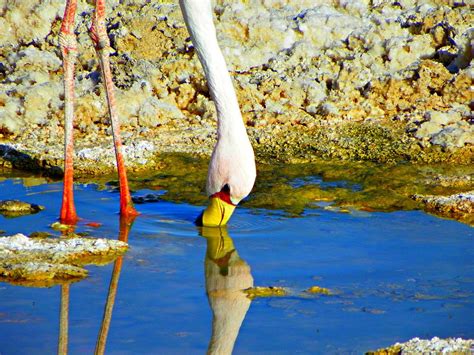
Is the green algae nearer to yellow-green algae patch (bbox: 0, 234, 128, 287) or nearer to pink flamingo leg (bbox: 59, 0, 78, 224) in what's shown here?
pink flamingo leg (bbox: 59, 0, 78, 224)

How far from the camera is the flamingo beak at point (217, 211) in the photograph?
657 centimetres

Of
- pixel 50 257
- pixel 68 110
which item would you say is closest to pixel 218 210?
pixel 50 257

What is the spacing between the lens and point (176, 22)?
10.6 metres

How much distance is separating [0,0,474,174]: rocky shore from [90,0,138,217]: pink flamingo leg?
117 centimetres

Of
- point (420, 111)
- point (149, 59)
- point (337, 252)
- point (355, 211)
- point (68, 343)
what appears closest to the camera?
point (68, 343)

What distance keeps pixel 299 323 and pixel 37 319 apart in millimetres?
1323

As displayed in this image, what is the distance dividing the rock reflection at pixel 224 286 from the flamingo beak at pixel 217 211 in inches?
1.9

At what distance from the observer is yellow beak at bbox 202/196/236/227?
21.6 feet

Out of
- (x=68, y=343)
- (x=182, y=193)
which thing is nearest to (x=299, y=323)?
(x=68, y=343)

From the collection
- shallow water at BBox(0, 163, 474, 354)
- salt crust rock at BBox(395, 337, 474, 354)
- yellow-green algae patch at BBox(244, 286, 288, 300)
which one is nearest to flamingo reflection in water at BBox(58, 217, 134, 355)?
shallow water at BBox(0, 163, 474, 354)

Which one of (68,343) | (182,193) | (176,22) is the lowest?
(68,343)

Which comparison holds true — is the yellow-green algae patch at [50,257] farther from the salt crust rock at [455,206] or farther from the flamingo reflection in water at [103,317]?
the salt crust rock at [455,206]

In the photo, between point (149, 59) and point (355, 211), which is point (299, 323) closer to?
point (355, 211)

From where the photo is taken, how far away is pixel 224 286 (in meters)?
5.48
